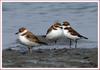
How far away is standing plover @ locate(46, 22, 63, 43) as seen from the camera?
1.43m

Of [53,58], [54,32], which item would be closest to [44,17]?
[54,32]

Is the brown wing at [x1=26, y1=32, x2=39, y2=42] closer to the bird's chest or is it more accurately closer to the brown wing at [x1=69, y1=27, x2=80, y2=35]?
the bird's chest

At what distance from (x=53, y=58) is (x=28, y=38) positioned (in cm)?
16

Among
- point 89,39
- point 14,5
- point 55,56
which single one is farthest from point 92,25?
point 14,5

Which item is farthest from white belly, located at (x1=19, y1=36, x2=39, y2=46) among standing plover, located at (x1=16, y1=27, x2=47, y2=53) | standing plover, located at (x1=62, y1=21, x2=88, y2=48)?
standing plover, located at (x1=62, y1=21, x2=88, y2=48)

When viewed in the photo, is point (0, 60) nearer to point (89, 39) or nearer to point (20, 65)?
point (20, 65)

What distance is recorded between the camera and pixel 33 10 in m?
1.44

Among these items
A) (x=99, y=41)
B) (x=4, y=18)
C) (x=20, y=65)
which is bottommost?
(x=20, y=65)

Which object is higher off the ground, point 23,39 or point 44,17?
point 44,17

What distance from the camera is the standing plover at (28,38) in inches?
56.4

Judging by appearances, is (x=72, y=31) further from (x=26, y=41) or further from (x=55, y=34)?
(x=26, y=41)

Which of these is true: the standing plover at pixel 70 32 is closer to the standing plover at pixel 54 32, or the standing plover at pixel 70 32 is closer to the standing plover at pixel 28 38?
the standing plover at pixel 54 32

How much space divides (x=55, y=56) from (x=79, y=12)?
245mm

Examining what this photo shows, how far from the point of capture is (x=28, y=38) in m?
1.44
